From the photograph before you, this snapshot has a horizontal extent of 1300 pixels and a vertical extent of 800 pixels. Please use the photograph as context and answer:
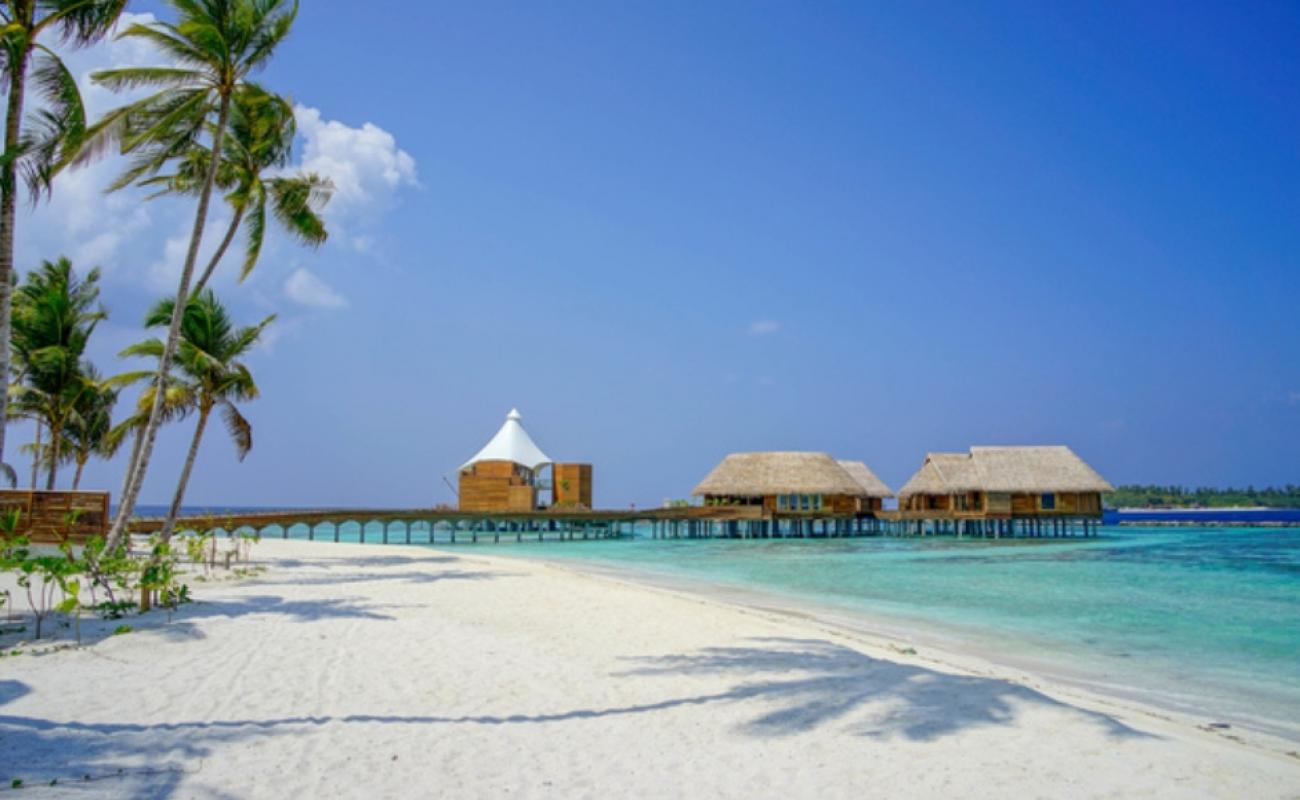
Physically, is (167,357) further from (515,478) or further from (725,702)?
(515,478)

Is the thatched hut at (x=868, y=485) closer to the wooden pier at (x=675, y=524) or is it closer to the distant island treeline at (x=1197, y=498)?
the wooden pier at (x=675, y=524)

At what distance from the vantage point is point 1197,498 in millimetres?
120875

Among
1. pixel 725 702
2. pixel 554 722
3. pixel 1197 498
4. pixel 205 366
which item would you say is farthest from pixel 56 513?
pixel 1197 498

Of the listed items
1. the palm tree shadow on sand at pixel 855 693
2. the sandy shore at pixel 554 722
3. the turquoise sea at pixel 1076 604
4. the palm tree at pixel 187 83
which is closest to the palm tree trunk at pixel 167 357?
the palm tree at pixel 187 83

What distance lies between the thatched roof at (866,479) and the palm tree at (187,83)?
3910cm

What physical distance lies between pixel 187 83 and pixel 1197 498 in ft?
457

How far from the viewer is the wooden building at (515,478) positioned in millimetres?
38188

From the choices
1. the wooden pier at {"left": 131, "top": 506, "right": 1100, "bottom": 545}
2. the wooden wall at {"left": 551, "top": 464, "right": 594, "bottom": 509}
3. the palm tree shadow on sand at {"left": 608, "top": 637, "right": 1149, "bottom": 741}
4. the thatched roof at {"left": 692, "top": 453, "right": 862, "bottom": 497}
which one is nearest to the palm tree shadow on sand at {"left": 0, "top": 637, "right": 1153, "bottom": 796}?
the palm tree shadow on sand at {"left": 608, "top": 637, "right": 1149, "bottom": 741}

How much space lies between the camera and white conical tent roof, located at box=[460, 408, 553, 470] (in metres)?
38.8

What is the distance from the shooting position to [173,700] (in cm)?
551

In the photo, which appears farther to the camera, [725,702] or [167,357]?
[167,357]

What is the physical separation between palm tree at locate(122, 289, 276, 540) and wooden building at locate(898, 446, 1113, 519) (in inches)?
1351

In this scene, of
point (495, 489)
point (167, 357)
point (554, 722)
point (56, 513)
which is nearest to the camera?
point (554, 722)

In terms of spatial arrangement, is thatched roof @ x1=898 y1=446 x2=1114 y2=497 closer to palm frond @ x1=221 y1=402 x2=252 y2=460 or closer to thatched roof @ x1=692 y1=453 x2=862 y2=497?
thatched roof @ x1=692 y1=453 x2=862 y2=497
